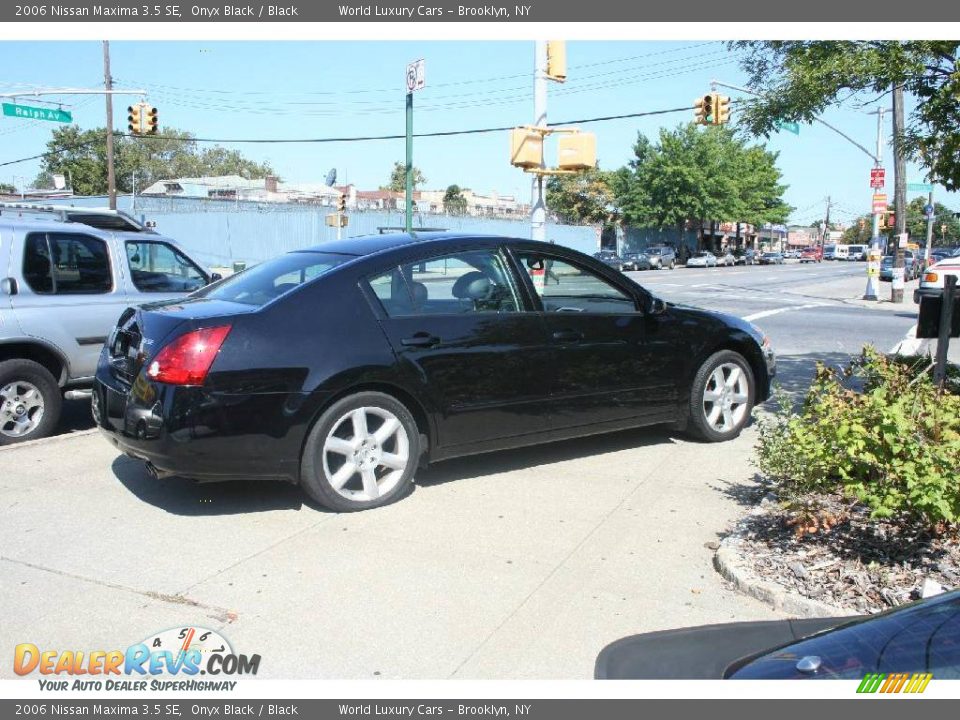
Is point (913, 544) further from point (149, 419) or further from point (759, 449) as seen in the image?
point (149, 419)

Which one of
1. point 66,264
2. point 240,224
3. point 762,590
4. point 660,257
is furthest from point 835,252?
point 762,590

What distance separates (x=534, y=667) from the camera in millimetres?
3336

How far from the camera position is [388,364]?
5.04 meters

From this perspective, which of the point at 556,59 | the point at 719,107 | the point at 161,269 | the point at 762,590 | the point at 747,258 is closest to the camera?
the point at 762,590

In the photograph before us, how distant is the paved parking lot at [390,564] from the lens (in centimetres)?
354

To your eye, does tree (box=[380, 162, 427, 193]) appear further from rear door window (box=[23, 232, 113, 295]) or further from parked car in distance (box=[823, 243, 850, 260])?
rear door window (box=[23, 232, 113, 295])

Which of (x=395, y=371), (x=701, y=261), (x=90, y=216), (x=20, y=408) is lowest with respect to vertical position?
(x=20, y=408)

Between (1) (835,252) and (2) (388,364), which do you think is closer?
(2) (388,364)

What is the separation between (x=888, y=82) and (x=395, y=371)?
406 centimetres

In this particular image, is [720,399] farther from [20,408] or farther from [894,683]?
[20,408]

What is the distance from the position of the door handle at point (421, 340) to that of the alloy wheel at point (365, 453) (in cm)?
42

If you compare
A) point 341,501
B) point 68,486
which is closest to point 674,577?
point 341,501

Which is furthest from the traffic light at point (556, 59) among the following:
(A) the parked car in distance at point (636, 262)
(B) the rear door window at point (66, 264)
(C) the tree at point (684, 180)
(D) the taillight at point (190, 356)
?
(C) the tree at point (684, 180)

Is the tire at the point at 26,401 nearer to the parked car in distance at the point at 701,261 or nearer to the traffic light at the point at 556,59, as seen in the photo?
the traffic light at the point at 556,59
